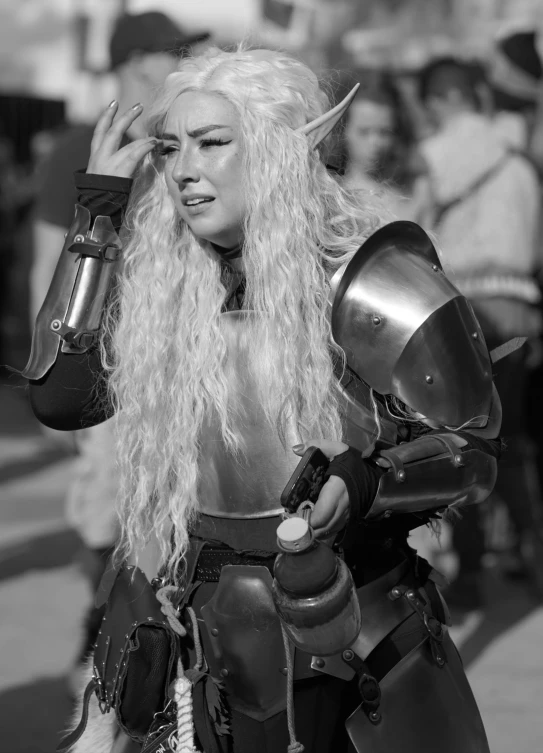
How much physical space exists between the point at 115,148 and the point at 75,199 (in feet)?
3.90

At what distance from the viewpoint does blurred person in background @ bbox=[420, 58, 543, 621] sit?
4.23 m

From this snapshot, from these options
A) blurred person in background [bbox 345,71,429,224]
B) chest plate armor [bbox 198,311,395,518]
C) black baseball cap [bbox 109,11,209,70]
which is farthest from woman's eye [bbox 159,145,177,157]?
blurred person in background [bbox 345,71,429,224]

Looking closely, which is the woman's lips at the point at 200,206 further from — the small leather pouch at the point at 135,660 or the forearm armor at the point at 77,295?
the small leather pouch at the point at 135,660

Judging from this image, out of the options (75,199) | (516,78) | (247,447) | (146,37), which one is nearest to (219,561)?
(247,447)

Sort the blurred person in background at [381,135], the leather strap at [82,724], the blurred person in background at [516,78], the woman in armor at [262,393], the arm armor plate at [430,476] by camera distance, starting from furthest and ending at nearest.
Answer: the blurred person in background at [516,78], the blurred person in background at [381,135], the leather strap at [82,724], the woman in armor at [262,393], the arm armor plate at [430,476]

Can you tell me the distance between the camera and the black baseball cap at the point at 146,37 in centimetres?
328

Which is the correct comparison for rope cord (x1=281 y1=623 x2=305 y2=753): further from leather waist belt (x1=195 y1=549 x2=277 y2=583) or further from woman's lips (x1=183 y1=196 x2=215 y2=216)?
woman's lips (x1=183 y1=196 x2=215 y2=216)

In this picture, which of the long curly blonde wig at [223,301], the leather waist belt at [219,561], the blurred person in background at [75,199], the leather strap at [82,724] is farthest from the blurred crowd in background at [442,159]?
the leather strap at [82,724]

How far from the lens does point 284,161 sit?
1825 millimetres

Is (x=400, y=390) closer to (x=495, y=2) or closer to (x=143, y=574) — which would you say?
(x=143, y=574)

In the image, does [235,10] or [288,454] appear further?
[235,10]

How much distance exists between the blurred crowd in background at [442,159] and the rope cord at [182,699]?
831mm

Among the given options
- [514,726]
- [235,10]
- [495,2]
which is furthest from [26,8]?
[514,726]

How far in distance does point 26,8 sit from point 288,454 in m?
11.8
